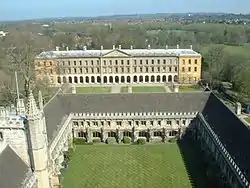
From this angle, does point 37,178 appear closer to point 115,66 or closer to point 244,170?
point 244,170

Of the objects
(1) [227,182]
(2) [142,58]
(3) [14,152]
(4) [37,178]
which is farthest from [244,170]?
(2) [142,58]

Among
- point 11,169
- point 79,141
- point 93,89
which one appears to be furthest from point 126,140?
point 93,89

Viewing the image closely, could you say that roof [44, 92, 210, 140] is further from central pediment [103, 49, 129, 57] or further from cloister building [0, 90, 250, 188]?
central pediment [103, 49, 129, 57]

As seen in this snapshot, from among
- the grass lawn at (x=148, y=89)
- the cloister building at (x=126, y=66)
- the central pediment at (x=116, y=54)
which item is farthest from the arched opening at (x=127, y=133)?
the central pediment at (x=116, y=54)

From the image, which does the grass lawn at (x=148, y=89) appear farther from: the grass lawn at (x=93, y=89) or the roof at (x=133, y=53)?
the roof at (x=133, y=53)

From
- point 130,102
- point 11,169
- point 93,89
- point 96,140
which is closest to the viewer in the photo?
point 11,169

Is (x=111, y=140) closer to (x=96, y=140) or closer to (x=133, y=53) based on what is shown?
(x=96, y=140)
